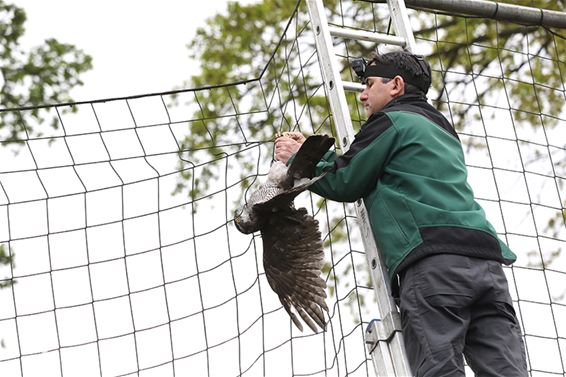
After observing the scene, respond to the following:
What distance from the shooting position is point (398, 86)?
3197mm

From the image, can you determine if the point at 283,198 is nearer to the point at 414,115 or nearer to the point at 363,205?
the point at 363,205

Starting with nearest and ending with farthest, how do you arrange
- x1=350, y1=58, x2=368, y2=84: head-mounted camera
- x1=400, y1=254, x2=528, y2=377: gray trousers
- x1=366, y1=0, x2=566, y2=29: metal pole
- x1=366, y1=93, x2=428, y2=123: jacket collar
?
x1=400, y1=254, x2=528, y2=377: gray trousers
x1=366, y1=93, x2=428, y2=123: jacket collar
x1=350, y1=58, x2=368, y2=84: head-mounted camera
x1=366, y1=0, x2=566, y2=29: metal pole

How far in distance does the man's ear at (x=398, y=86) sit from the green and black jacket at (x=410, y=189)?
0.13 m

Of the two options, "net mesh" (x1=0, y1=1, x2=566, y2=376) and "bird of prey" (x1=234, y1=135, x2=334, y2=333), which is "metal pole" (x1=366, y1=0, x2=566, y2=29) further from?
"bird of prey" (x1=234, y1=135, x2=334, y2=333)

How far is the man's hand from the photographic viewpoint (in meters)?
3.19

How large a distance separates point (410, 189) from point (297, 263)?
0.59 meters

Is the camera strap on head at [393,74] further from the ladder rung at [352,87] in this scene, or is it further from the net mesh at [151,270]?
the net mesh at [151,270]

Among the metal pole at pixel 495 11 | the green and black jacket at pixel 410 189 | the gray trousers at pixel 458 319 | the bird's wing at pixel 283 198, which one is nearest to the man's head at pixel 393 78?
the green and black jacket at pixel 410 189

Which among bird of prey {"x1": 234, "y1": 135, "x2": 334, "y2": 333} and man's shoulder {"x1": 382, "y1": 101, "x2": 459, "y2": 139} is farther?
bird of prey {"x1": 234, "y1": 135, "x2": 334, "y2": 333}

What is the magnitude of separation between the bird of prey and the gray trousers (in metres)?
0.50

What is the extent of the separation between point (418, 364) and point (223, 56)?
19.8 feet

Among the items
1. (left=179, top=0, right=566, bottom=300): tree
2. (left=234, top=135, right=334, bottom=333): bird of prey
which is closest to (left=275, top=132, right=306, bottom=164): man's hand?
(left=234, top=135, right=334, bottom=333): bird of prey

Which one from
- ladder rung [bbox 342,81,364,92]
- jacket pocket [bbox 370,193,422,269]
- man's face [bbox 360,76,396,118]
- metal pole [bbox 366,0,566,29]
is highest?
metal pole [bbox 366,0,566,29]

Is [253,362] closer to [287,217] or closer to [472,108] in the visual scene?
[287,217]
